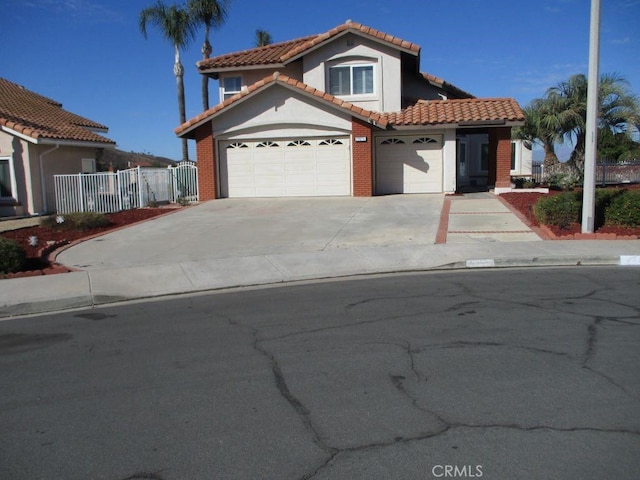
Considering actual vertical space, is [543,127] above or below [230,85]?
below

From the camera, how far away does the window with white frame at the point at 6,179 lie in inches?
888

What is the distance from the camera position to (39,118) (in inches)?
998

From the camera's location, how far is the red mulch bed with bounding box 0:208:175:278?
40.1 ft

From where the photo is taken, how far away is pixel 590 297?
8.41m

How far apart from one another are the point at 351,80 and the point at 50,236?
46.2 ft

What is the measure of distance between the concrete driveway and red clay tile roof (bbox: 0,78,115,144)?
22.5 feet

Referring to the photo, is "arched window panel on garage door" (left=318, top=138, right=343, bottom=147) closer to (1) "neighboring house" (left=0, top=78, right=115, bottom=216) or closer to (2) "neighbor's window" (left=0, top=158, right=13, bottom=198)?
(1) "neighboring house" (left=0, top=78, right=115, bottom=216)

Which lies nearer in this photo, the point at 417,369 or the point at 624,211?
the point at 417,369

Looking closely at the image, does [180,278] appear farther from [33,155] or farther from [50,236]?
[33,155]

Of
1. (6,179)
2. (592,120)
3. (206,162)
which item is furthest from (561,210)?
(6,179)

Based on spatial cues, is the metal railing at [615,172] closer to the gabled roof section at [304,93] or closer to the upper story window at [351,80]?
the upper story window at [351,80]

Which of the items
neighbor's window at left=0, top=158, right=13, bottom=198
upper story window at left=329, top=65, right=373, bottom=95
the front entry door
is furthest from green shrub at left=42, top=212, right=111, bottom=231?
the front entry door

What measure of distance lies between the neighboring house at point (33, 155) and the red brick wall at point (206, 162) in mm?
5113

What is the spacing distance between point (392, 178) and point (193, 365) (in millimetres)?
19019
